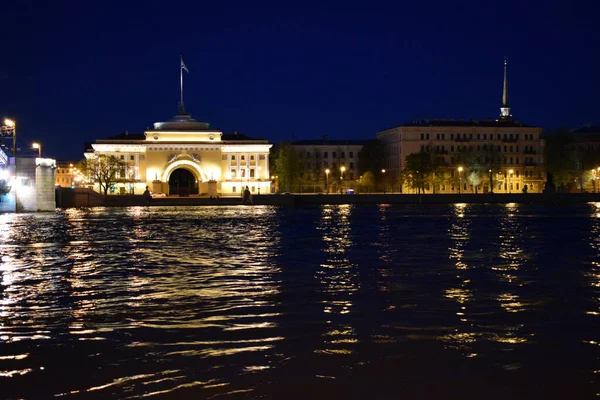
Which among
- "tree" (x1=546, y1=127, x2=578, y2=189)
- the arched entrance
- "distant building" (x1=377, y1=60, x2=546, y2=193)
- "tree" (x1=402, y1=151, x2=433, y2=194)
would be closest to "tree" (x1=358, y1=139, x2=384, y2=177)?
"distant building" (x1=377, y1=60, x2=546, y2=193)

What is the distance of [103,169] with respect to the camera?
104375mm

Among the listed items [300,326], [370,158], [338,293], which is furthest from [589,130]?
[300,326]

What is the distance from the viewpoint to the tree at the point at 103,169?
104m

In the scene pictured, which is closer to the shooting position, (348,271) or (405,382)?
(405,382)

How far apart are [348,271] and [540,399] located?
1110 centimetres

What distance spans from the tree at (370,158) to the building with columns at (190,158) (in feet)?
77.7

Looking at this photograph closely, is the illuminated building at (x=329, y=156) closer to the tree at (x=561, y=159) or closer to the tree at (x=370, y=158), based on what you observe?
the tree at (x=370, y=158)

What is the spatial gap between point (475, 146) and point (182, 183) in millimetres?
50032

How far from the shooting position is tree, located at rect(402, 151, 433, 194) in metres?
116

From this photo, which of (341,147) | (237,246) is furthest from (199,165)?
(237,246)

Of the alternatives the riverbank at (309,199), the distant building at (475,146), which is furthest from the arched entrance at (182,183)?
the distant building at (475,146)

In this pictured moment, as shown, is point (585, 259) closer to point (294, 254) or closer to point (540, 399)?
point (294, 254)

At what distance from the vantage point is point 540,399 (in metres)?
8.04

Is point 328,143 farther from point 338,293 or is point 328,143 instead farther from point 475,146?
point 338,293
